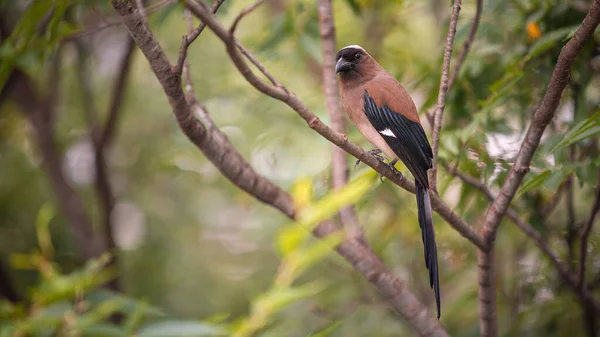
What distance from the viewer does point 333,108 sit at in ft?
6.42

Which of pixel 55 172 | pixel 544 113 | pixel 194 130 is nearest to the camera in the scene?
pixel 544 113

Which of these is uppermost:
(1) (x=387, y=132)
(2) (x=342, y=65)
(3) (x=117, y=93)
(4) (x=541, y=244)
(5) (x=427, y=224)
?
(3) (x=117, y=93)

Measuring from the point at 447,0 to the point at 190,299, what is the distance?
87.5 inches

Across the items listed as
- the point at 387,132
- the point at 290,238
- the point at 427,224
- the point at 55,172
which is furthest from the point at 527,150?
the point at 55,172

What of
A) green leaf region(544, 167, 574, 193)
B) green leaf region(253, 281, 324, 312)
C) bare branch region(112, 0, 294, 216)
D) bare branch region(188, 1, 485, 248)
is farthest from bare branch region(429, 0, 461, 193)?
green leaf region(253, 281, 324, 312)

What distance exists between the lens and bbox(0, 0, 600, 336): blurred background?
1.61 m

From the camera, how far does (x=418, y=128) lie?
1.78 meters

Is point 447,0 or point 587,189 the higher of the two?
point 447,0

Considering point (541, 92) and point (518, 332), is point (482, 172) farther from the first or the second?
point (518, 332)

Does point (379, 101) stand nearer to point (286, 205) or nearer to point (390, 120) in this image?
point (390, 120)

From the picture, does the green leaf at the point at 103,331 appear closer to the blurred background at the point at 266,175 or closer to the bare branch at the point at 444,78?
the blurred background at the point at 266,175

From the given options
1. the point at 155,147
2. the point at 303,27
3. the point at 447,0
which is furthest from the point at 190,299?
the point at 447,0

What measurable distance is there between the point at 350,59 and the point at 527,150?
2.72 feet

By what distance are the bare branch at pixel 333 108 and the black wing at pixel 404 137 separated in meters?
0.11
